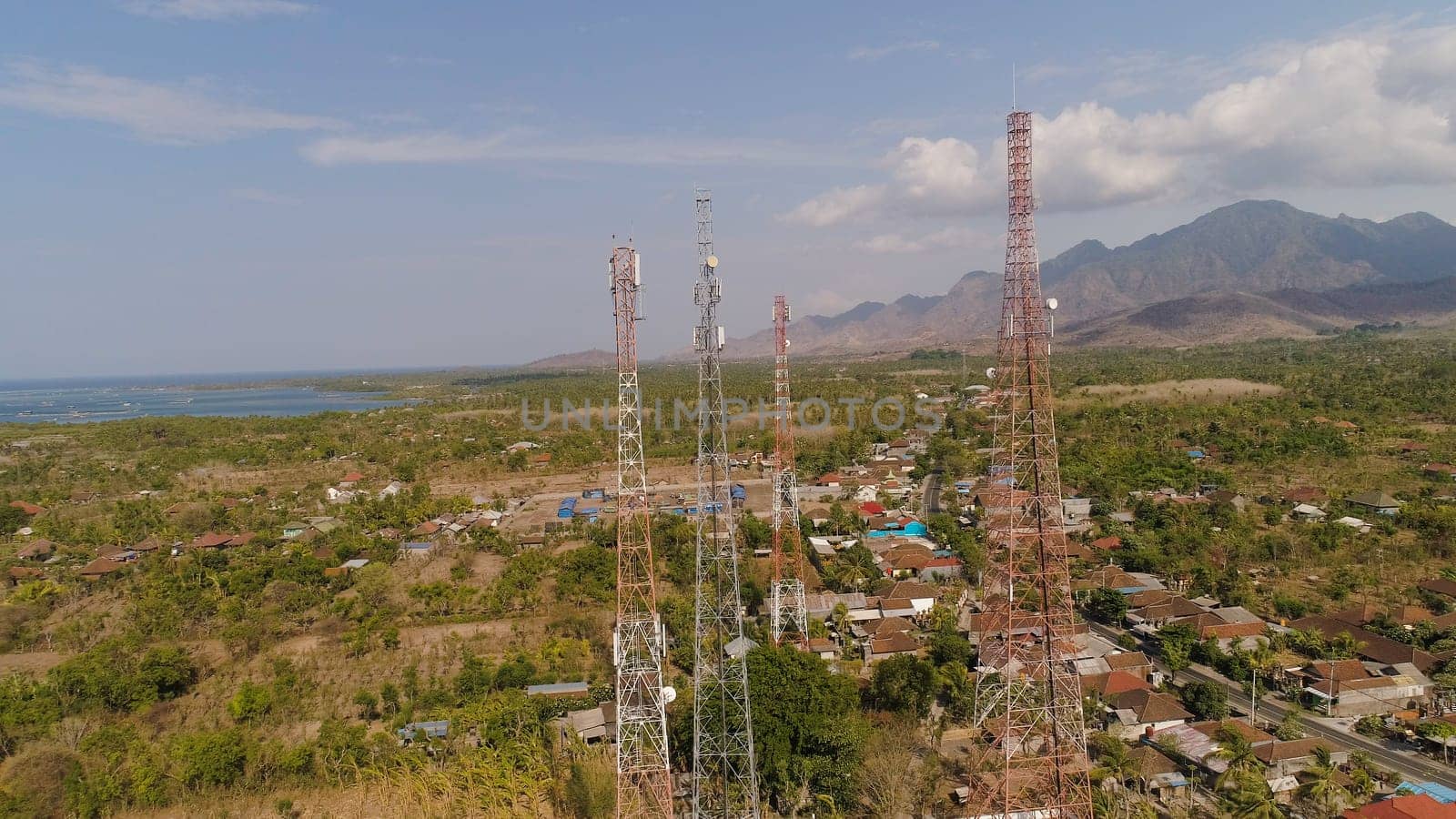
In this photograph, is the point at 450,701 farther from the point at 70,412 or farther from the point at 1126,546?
the point at 70,412

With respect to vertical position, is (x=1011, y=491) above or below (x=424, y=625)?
above

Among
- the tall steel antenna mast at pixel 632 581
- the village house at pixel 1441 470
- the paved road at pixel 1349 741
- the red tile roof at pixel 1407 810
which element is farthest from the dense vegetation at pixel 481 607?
the red tile roof at pixel 1407 810

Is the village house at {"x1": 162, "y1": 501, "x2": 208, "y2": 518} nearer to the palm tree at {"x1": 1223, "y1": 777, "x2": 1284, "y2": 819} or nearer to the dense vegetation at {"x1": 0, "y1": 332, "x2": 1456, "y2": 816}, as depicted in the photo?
the dense vegetation at {"x1": 0, "y1": 332, "x2": 1456, "y2": 816}

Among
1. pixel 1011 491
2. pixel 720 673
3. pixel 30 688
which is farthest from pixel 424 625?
pixel 1011 491

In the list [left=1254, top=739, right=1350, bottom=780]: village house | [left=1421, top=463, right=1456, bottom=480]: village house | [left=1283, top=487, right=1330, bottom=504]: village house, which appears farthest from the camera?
[left=1421, top=463, right=1456, bottom=480]: village house

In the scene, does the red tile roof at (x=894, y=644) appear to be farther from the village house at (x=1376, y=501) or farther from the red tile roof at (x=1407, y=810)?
the village house at (x=1376, y=501)

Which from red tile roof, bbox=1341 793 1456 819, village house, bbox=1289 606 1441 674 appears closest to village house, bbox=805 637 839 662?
red tile roof, bbox=1341 793 1456 819
